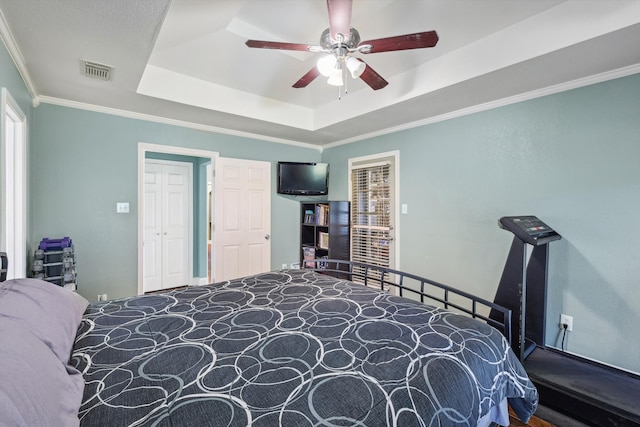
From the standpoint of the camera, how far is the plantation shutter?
4074mm

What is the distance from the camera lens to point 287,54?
303 cm

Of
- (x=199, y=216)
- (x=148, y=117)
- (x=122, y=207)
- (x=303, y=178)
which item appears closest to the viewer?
(x=122, y=207)

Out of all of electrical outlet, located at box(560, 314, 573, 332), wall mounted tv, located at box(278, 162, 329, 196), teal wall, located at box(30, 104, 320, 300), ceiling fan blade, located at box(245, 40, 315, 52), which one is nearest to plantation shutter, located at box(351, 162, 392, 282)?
wall mounted tv, located at box(278, 162, 329, 196)

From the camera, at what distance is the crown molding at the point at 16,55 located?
1.79 metres

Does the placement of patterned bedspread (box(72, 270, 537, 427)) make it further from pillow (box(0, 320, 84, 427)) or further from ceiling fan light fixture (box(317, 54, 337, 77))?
ceiling fan light fixture (box(317, 54, 337, 77))

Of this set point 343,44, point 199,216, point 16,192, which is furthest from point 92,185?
point 343,44

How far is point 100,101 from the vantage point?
3.09 metres

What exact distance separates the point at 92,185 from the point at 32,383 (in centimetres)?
319

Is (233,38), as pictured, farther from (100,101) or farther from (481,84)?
(481,84)

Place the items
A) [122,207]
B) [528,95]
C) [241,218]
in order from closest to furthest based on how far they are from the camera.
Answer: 1. [528,95]
2. [122,207]
3. [241,218]

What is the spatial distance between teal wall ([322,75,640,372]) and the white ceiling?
0.27 metres

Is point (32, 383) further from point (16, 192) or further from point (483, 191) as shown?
point (483, 191)

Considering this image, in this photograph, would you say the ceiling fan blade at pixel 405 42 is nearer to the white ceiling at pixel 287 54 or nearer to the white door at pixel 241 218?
the white ceiling at pixel 287 54

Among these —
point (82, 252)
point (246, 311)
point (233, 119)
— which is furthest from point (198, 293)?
point (233, 119)
